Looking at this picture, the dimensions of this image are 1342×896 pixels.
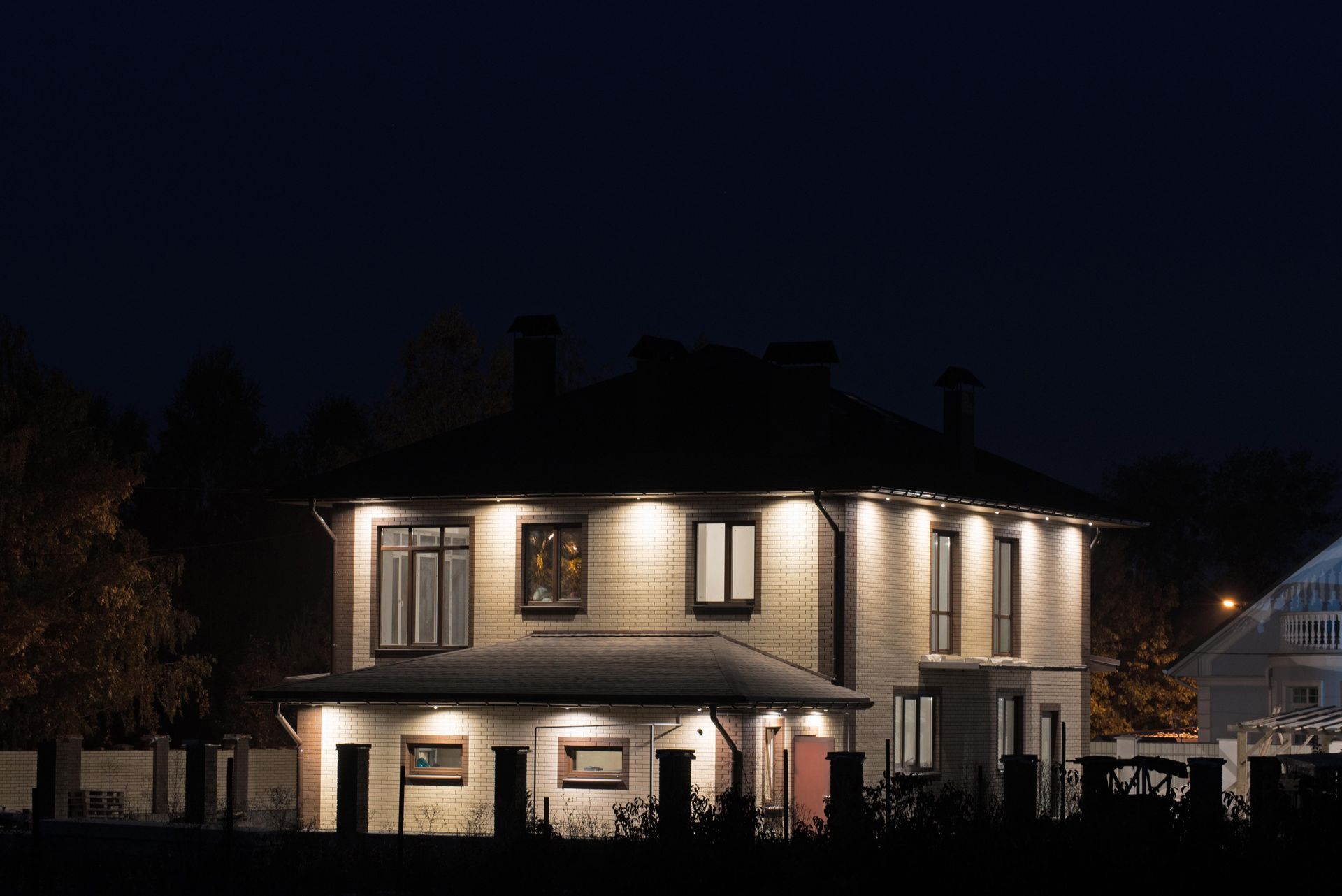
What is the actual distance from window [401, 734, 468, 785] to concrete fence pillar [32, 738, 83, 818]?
553cm

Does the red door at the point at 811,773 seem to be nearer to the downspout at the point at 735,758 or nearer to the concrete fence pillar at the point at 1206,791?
the downspout at the point at 735,758

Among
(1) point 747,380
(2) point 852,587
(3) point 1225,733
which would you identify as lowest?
(3) point 1225,733

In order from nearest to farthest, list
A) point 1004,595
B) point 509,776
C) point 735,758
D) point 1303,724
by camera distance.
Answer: point 509,776 < point 735,758 < point 1004,595 < point 1303,724

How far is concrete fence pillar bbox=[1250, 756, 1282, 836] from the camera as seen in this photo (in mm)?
18828

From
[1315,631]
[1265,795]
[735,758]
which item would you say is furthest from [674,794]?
[1315,631]

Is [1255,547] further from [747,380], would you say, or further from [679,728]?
[679,728]

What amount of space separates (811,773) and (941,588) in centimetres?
543

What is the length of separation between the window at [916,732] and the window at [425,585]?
6.60 meters

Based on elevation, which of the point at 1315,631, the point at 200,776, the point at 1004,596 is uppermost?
the point at 1004,596

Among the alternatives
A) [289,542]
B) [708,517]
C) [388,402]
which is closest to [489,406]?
[388,402]

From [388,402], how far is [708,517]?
22427mm

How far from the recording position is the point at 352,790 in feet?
90.0

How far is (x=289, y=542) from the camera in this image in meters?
63.9

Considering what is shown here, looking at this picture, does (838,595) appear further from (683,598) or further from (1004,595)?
(1004,595)
